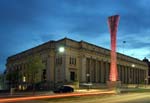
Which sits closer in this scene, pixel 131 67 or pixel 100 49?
pixel 100 49

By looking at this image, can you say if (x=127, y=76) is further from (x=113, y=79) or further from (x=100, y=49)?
(x=113, y=79)

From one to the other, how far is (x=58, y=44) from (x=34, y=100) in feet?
219

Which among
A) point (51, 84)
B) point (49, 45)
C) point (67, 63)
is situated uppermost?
point (49, 45)

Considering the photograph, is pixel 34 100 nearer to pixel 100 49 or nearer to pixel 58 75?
pixel 58 75

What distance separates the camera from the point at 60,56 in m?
101

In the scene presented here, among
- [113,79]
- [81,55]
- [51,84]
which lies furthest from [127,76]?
[113,79]

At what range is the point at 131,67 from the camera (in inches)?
5792

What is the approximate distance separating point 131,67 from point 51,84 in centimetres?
6023

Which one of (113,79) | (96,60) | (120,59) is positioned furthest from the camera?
(120,59)

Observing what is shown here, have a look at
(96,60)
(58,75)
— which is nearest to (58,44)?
(58,75)

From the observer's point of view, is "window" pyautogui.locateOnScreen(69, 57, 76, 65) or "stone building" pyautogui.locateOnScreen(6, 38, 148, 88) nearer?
"stone building" pyautogui.locateOnScreen(6, 38, 148, 88)

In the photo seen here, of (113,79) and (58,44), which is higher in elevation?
(58,44)

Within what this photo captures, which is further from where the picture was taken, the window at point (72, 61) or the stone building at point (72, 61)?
the window at point (72, 61)

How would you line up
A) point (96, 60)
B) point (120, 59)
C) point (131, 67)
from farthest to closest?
point (131, 67)
point (120, 59)
point (96, 60)
